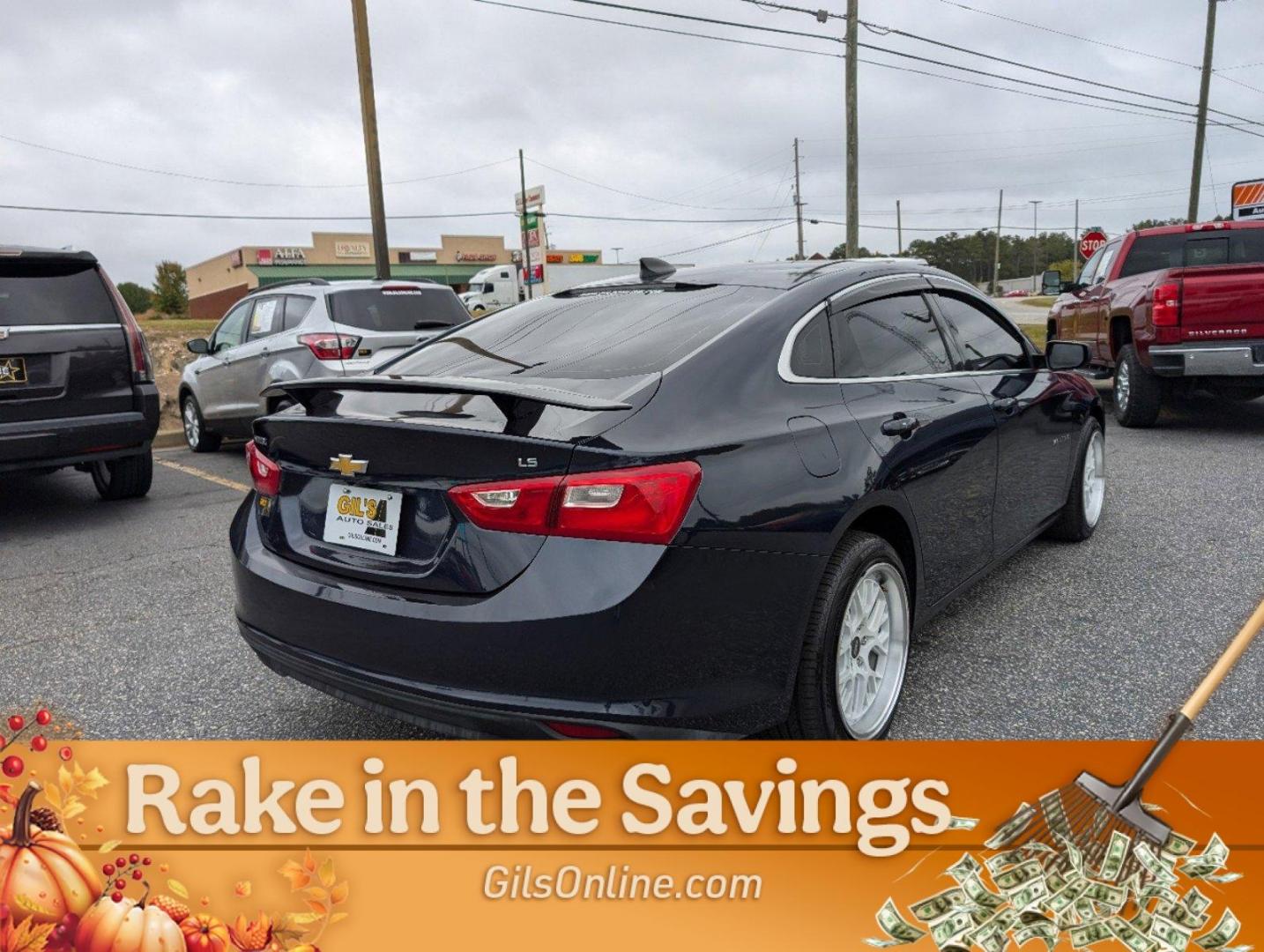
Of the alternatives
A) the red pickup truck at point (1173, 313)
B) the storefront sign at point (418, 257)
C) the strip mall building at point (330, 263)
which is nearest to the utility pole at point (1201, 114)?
the red pickup truck at point (1173, 313)

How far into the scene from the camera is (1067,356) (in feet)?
14.5

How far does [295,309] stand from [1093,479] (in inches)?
240

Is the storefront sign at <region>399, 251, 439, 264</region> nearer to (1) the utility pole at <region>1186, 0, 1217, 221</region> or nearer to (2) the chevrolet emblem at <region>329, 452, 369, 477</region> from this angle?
(1) the utility pole at <region>1186, 0, 1217, 221</region>

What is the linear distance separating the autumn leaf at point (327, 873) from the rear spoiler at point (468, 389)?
1080 mm

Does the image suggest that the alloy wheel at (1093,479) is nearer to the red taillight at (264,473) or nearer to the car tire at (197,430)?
the red taillight at (264,473)

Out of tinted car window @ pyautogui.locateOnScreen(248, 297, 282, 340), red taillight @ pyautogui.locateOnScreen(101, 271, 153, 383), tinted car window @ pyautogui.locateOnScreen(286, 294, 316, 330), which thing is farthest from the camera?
tinted car window @ pyautogui.locateOnScreen(248, 297, 282, 340)

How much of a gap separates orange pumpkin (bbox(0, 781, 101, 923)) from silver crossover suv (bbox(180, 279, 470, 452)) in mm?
5217

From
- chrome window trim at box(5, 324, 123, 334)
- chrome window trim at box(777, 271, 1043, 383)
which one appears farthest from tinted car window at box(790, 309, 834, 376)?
chrome window trim at box(5, 324, 123, 334)

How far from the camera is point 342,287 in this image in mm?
7855

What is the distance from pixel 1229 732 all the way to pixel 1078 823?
1.17 meters

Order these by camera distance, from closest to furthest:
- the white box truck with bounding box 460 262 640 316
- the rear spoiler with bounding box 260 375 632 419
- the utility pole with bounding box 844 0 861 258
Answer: the rear spoiler with bounding box 260 375 632 419, the utility pole with bounding box 844 0 861 258, the white box truck with bounding box 460 262 640 316

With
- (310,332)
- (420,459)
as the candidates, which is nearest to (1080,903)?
(420,459)

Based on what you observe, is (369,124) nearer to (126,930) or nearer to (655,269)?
(655,269)

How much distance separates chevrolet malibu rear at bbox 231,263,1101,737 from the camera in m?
2.16
